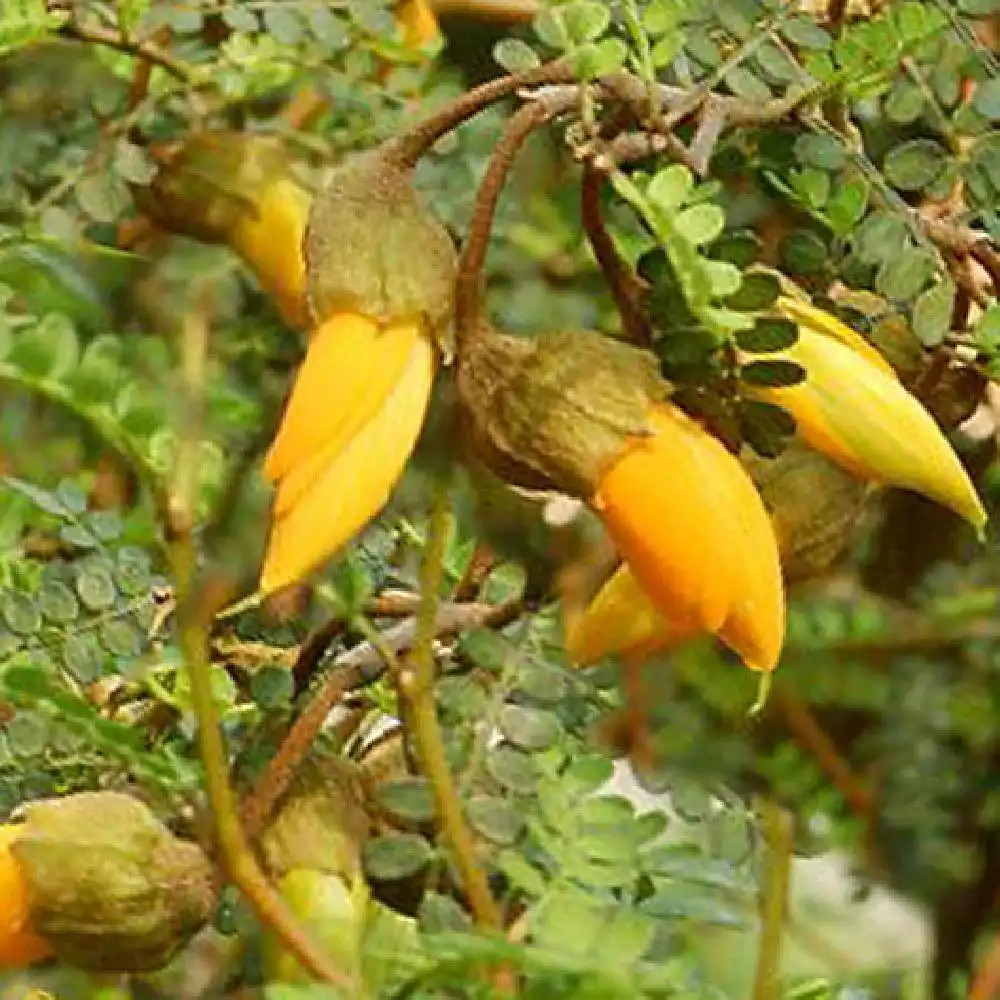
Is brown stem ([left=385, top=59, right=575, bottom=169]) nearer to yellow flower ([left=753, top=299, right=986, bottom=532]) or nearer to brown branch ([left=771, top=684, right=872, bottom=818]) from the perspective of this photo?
yellow flower ([left=753, top=299, right=986, bottom=532])

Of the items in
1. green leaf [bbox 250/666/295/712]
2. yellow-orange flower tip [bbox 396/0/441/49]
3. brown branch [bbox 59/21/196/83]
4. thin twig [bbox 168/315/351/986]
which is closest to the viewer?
thin twig [bbox 168/315/351/986]

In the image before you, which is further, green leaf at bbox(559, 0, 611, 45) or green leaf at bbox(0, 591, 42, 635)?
green leaf at bbox(0, 591, 42, 635)

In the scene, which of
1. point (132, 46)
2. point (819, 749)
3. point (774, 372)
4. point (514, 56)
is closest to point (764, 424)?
point (774, 372)

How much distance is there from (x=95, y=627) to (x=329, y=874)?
160 millimetres

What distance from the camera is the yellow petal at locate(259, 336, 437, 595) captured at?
61cm

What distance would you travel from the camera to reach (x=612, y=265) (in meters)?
0.64

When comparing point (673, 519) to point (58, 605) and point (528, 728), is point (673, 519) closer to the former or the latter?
point (528, 728)

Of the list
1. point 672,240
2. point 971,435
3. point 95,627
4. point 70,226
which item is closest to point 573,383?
point 672,240

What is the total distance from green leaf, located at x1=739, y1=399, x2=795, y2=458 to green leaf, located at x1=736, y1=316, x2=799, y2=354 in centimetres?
1

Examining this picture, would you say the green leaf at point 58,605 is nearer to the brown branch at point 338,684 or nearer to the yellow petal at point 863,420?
the brown branch at point 338,684

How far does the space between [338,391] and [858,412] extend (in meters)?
0.12

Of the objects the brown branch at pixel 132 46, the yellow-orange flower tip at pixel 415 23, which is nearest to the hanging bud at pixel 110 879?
the brown branch at pixel 132 46

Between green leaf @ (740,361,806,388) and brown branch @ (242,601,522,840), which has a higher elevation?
green leaf @ (740,361,806,388)

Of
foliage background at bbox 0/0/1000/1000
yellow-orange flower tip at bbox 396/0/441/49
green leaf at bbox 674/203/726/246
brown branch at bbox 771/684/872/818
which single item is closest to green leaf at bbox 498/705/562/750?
foliage background at bbox 0/0/1000/1000
